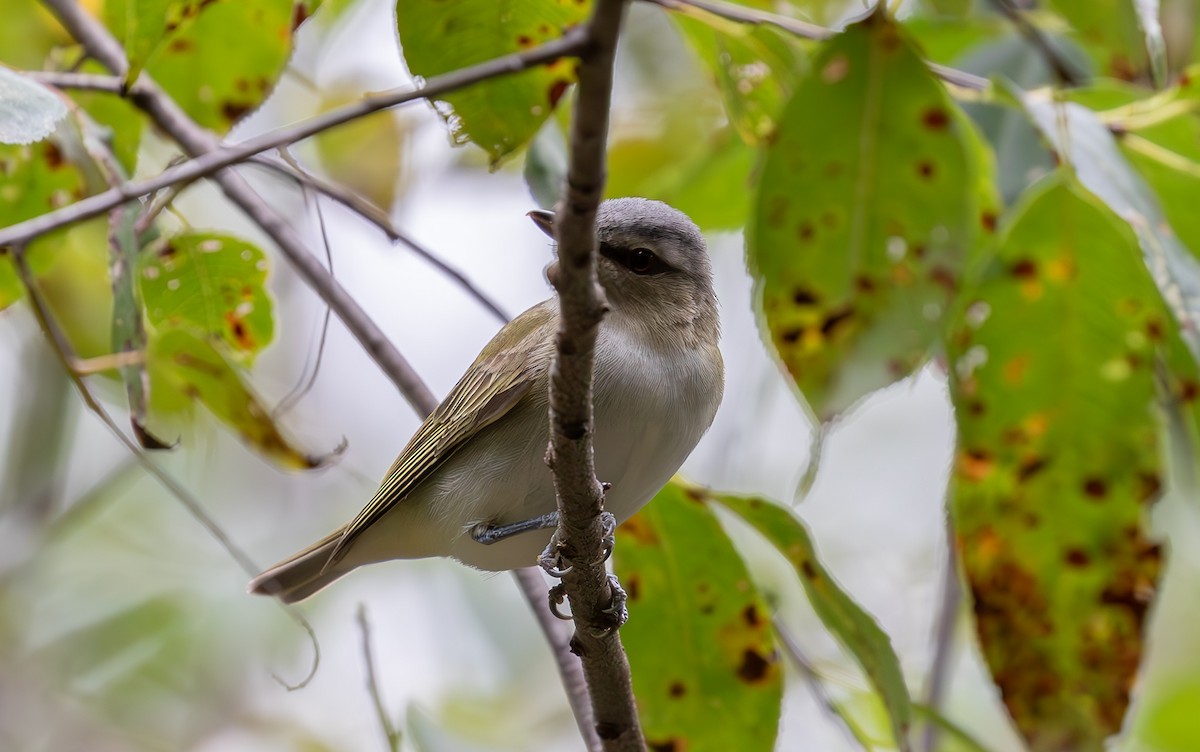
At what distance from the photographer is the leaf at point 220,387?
235 centimetres

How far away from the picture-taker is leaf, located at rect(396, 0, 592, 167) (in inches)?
84.1

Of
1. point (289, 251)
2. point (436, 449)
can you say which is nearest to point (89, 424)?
point (289, 251)

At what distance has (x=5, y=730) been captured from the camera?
17.6 ft

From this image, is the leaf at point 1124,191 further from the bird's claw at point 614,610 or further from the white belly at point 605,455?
the bird's claw at point 614,610

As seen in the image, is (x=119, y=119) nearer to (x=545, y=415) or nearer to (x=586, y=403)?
(x=545, y=415)

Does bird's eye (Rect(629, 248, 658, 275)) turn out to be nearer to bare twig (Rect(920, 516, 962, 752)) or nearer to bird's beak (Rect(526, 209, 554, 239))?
bird's beak (Rect(526, 209, 554, 239))

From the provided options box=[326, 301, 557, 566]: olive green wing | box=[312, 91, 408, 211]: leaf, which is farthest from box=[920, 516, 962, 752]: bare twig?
box=[312, 91, 408, 211]: leaf

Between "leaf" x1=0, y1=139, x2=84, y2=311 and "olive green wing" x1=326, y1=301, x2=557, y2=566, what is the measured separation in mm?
921

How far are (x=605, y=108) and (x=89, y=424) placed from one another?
5.77 meters

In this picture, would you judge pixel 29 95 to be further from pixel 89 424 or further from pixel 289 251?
pixel 89 424

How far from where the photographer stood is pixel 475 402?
2.59 metres

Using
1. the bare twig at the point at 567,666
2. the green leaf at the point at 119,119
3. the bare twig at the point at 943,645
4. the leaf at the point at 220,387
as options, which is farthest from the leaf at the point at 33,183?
the bare twig at the point at 943,645

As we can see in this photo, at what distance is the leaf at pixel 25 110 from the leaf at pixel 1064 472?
1755 millimetres

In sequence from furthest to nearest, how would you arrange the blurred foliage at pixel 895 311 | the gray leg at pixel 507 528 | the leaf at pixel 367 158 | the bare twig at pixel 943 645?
the leaf at pixel 367 158, the bare twig at pixel 943 645, the gray leg at pixel 507 528, the blurred foliage at pixel 895 311
